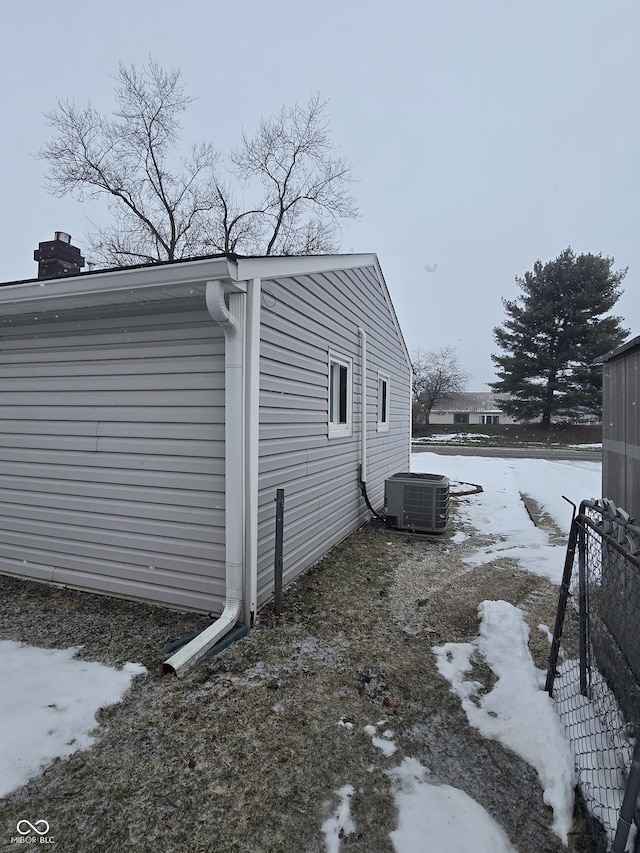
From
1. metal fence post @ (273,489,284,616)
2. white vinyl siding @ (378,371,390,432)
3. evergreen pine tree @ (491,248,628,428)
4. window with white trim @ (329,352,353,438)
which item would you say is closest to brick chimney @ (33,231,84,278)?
window with white trim @ (329,352,353,438)

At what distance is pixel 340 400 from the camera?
17.9 ft

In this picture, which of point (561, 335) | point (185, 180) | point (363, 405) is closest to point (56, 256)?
point (363, 405)

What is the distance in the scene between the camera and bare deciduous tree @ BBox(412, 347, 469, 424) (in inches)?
1456

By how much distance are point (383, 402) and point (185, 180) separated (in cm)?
1303

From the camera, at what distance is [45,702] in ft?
7.56

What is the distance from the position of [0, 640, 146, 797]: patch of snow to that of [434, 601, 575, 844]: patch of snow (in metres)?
1.93

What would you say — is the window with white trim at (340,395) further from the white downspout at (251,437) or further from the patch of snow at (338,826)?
the patch of snow at (338,826)

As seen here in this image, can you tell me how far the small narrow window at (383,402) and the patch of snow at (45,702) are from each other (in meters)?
5.39

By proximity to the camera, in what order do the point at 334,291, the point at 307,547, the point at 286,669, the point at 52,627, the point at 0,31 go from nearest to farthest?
the point at 286,669 < the point at 52,627 < the point at 307,547 < the point at 334,291 < the point at 0,31

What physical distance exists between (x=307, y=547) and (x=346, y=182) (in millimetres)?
15004

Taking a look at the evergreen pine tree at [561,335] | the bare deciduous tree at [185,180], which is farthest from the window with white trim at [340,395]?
the evergreen pine tree at [561,335]

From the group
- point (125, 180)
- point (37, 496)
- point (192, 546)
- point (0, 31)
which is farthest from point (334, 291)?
point (125, 180)

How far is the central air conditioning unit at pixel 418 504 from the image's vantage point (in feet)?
19.0

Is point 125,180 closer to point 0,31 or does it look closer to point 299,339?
point 0,31
